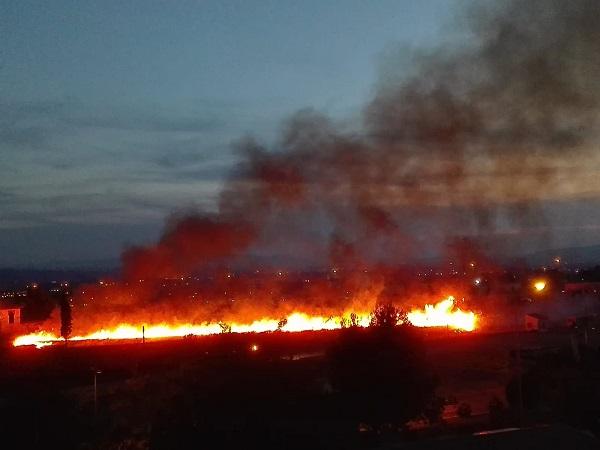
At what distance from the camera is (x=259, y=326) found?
130 feet

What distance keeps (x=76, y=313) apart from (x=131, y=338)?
176 inches

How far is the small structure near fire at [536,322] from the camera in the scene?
3864 centimetres

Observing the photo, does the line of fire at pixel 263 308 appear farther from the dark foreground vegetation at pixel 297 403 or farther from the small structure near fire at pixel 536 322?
the dark foreground vegetation at pixel 297 403

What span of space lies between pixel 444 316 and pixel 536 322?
5.04 meters

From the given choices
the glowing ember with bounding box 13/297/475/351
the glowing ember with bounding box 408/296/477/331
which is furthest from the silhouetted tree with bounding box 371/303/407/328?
the glowing ember with bounding box 408/296/477/331

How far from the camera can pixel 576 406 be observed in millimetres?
18438

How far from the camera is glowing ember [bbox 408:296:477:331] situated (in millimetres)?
40625

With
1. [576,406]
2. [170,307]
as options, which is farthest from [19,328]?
[576,406]

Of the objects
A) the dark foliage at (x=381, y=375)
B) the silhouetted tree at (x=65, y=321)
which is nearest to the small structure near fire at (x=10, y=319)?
the silhouetted tree at (x=65, y=321)

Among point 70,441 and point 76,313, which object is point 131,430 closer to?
point 70,441

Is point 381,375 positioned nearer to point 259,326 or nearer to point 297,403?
point 297,403

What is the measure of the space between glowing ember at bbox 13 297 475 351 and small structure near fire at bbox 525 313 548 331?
2.80 metres

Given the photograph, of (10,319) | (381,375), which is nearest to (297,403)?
(381,375)

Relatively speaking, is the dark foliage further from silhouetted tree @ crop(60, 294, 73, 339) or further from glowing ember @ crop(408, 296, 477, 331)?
glowing ember @ crop(408, 296, 477, 331)
